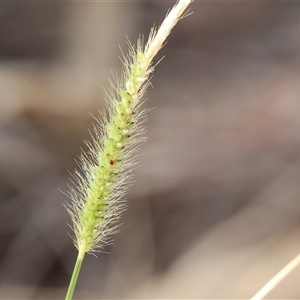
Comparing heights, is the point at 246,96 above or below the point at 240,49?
below

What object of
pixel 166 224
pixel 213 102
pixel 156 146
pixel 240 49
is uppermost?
pixel 240 49

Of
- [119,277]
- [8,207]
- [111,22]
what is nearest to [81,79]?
[111,22]

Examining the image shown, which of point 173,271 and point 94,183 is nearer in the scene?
point 94,183

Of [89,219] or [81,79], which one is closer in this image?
[89,219]

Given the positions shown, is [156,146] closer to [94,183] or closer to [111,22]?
[111,22]

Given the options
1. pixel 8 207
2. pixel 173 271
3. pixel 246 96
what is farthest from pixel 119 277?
pixel 246 96

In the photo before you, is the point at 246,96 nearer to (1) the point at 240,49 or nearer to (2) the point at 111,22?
(1) the point at 240,49
